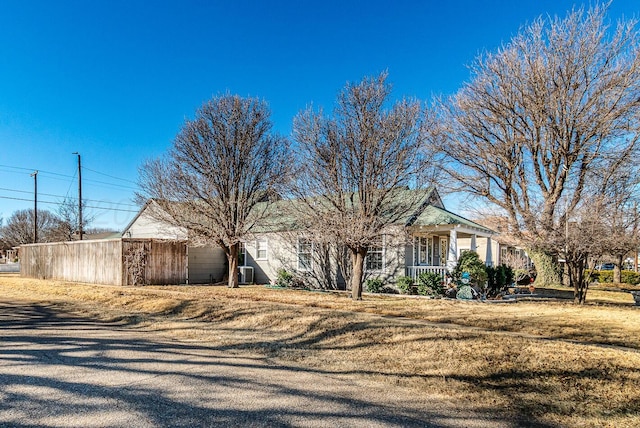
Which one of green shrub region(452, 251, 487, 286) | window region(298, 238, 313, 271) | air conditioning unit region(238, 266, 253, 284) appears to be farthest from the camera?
air conditioning unit region(238, 266, 253, 284)

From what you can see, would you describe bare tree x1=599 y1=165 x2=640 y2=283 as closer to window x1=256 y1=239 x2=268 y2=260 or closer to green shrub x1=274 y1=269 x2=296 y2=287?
green shrub x1=274 y1=269 x2=296 y2=287

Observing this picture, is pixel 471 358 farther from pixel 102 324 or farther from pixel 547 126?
pixel 547 126

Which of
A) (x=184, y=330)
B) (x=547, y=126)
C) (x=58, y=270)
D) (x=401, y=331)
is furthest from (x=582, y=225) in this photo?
(x=58, y=270)

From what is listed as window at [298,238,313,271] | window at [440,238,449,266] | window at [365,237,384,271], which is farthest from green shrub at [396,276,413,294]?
window at [440,238,449,266]

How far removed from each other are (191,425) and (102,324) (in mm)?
6651

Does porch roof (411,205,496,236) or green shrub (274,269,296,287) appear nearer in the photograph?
porch roof (411,205,496,236)

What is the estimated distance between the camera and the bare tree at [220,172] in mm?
17828

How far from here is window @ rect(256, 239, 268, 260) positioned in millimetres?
22031

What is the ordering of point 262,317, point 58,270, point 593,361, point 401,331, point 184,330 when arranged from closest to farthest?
point 593,361
point 401,331
point 184,330
point 262,317
point 58,270

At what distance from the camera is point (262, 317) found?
9.37m

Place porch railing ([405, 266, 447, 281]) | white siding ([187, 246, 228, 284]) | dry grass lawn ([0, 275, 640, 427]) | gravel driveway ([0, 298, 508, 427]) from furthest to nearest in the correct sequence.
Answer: white siding ([187, 246, 228, 284]) < porch railing ([405, 266, 447, 281]) < dry grass lawn ([0, 275, 640, 427]) < gravel driveway ([0, 298, 508, 427])

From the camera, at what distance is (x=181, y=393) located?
473 centimetres

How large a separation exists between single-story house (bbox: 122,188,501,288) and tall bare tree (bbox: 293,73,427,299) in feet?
3.65

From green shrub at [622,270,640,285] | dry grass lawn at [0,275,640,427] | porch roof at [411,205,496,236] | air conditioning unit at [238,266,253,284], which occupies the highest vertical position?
porch roof at [411,205,496,236]
